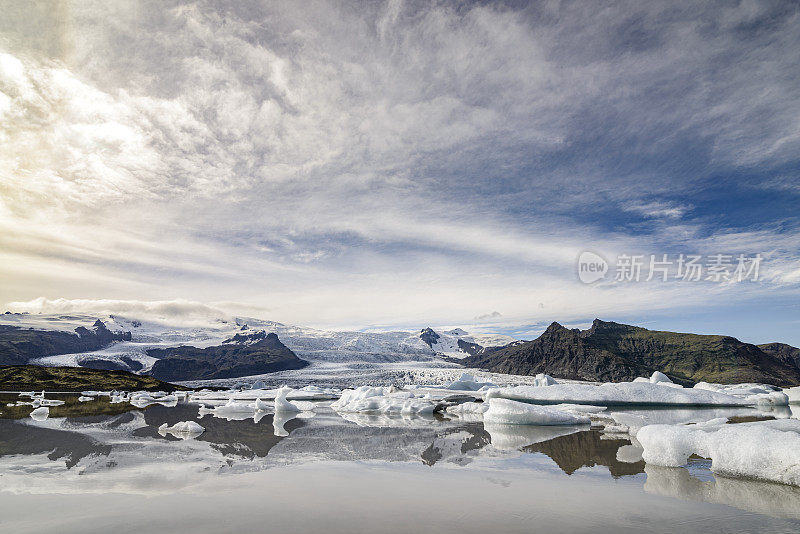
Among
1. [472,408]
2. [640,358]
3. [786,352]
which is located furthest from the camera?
[786,352]

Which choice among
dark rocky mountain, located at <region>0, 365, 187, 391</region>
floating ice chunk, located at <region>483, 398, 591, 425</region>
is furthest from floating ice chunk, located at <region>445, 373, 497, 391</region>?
dark rocky mountain, located at <region>0, 365, 187, 391</region>

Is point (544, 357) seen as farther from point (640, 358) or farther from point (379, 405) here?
point (379, 405)

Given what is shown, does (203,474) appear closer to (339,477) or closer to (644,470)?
(339,477)

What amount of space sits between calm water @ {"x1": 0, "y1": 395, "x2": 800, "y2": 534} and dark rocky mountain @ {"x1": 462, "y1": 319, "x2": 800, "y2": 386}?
151678 mm

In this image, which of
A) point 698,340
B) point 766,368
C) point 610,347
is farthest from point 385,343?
point 766,368

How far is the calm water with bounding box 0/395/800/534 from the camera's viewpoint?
526 centimetres

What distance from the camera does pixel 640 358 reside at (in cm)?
16650

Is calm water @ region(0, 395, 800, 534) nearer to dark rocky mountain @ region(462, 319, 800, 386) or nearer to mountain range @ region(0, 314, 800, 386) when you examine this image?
mountain range @ region(0, 314, 800, 386)

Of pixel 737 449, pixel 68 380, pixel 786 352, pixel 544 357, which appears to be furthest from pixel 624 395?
pixel 786 352

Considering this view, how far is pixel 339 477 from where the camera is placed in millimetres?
8133

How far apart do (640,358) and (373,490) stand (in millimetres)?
Answer: 191612

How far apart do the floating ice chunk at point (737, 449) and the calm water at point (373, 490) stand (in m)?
0.37

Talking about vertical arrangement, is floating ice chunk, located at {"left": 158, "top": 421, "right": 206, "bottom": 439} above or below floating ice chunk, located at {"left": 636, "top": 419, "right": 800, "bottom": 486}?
below

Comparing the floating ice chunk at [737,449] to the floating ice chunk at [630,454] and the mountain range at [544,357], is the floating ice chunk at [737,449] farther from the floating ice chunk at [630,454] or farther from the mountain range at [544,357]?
the mountain range at [544,357]
